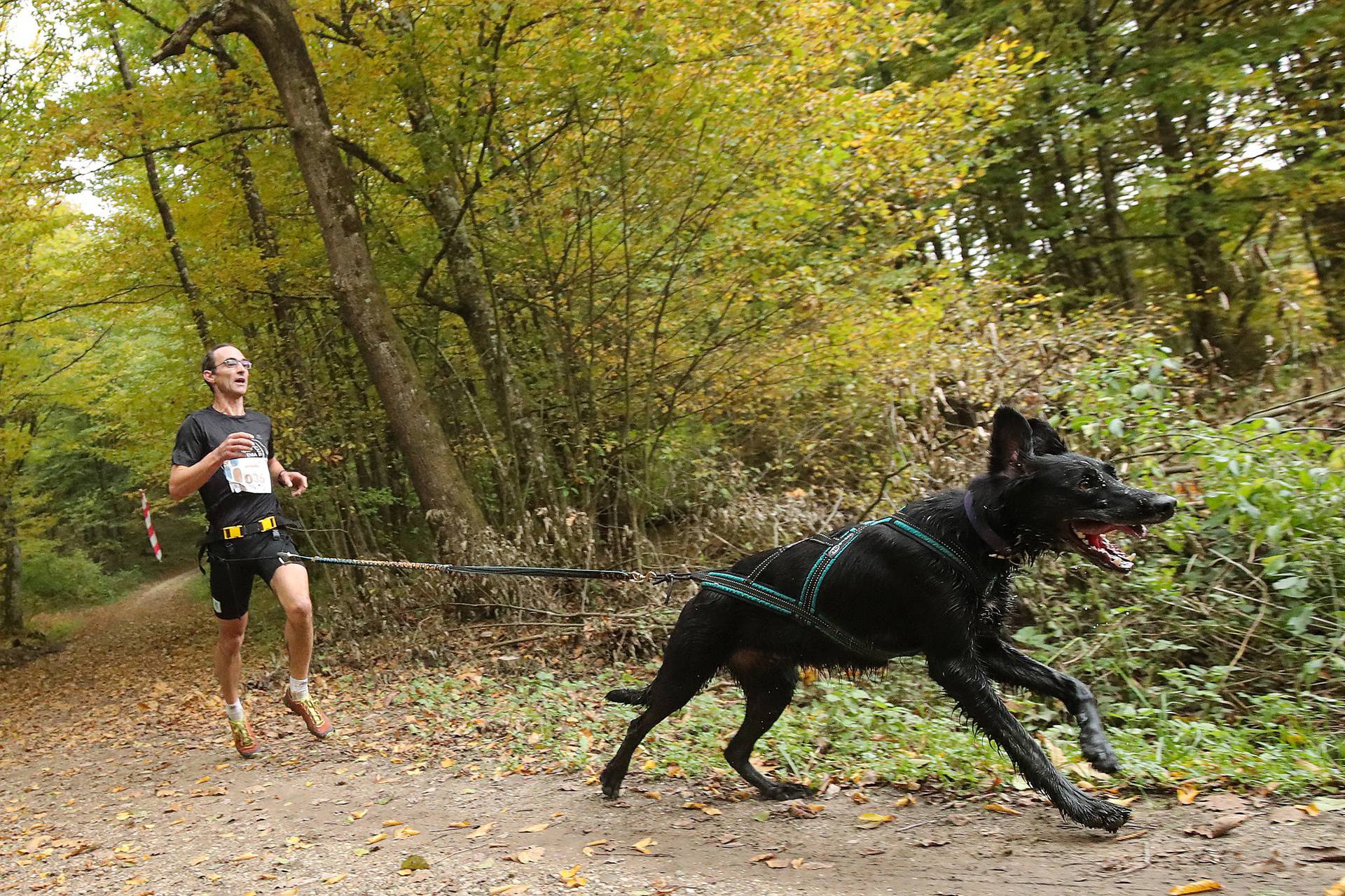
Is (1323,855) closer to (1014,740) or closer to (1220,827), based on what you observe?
(1220,827)

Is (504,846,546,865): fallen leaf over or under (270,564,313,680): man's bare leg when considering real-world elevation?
under

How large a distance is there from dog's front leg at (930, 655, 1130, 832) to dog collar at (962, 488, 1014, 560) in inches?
15.8

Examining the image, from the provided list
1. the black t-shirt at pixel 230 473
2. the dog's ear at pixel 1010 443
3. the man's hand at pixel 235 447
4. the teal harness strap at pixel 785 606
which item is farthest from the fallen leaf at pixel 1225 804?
the black t-shirt at pixel 230 473

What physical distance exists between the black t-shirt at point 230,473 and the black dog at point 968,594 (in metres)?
2.84

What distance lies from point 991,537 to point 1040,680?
2.06 ft

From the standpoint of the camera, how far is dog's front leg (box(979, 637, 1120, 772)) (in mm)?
3287

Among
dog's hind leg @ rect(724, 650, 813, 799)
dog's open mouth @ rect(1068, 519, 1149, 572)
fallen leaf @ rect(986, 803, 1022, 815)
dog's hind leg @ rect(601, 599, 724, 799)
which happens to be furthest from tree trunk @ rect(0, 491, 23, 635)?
dog's open mouth @ rect(1068, 519, 1149, 572)

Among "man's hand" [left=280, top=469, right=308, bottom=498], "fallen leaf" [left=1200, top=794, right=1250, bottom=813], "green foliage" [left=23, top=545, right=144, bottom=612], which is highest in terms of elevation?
"man's hand" [left=280, top=469, right=308, bottom=498]

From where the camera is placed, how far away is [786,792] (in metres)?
4.04

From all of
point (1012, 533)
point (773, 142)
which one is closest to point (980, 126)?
point (773, 142)

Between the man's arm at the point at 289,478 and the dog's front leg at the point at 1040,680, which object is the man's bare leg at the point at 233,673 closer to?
the man's arm at the point at 289,478

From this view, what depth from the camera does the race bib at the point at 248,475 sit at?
17.0 feet

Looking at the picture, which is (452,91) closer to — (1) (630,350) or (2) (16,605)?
(1) (630,350)

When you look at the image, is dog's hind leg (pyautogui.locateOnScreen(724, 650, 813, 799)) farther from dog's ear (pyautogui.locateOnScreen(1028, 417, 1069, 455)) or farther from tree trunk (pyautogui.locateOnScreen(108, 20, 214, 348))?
tree trunk (pyautogui.locateOnScreen(108, 20, 214, 348))
